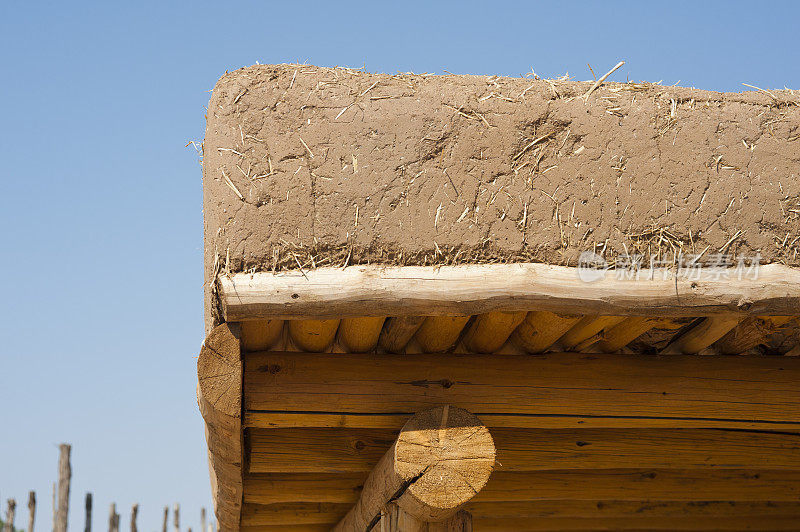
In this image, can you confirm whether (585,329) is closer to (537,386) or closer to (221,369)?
(537,386)

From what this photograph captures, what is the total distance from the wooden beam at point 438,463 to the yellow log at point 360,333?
1.24 ft

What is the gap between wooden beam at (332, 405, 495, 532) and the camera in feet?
9.92

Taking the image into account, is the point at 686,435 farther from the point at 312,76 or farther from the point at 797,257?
the point at 312,76

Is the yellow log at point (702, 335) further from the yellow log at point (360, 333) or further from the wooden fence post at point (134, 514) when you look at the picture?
the wooden fence post at point (134, 514)

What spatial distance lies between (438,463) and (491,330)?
604mm

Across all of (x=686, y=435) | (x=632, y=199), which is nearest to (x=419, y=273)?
(x=632, y=199)

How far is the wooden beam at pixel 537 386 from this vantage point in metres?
3.38

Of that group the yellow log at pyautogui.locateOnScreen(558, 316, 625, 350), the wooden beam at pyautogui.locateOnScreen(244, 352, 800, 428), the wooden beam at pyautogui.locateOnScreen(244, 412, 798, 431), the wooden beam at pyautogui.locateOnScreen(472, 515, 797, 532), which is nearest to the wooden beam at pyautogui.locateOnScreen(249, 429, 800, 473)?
the wooden beam at pyautogui.locateOnScreen(244, 412, 798, 431)

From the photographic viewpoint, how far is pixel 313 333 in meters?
3.16

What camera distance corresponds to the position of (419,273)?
9.28 ft

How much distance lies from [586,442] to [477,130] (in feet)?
5.78

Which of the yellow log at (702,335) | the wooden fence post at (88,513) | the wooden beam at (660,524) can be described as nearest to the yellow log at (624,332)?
the yellow log at (702,335)

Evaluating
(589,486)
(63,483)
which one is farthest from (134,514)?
(589,486)

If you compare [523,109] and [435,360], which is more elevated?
[523,109]
